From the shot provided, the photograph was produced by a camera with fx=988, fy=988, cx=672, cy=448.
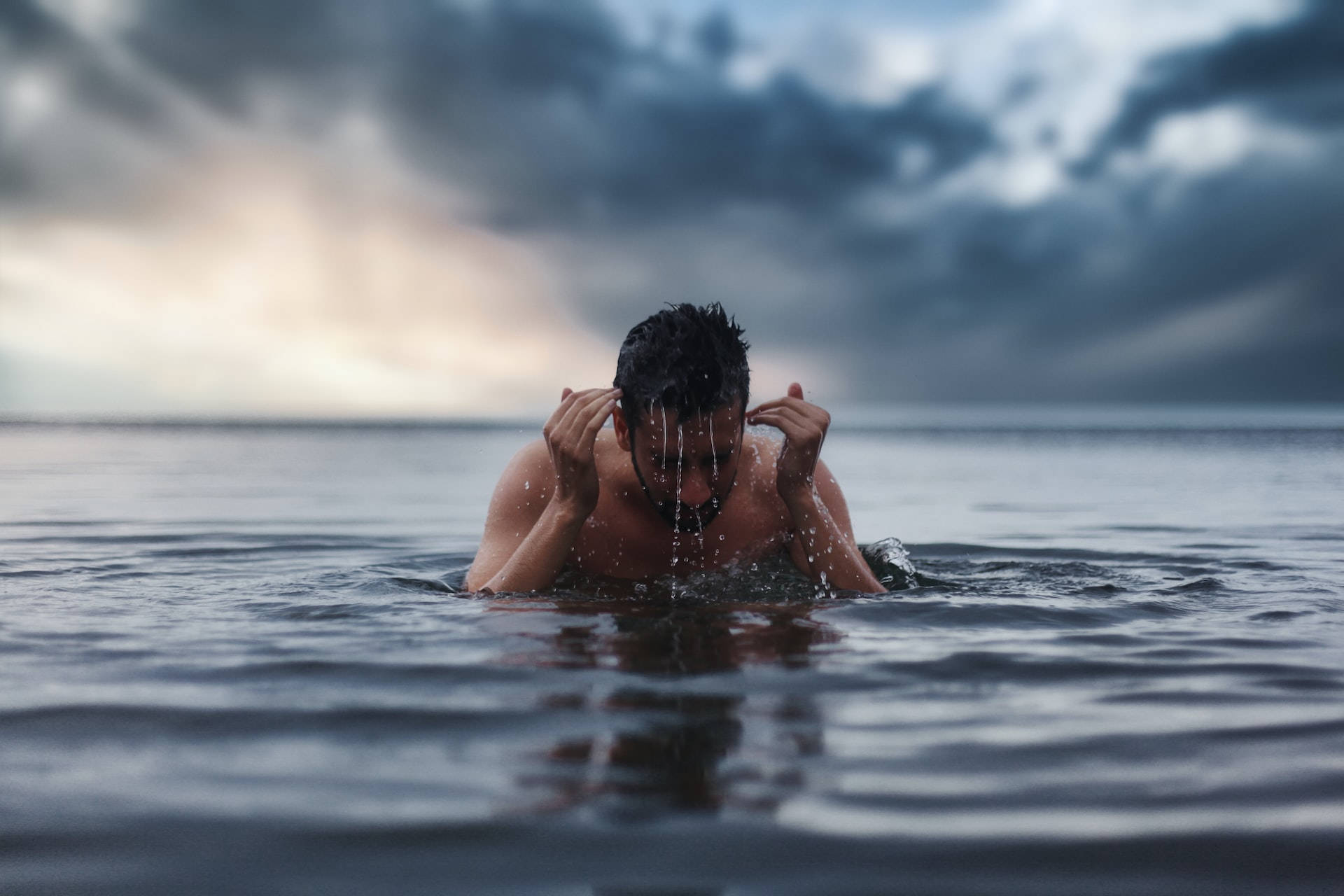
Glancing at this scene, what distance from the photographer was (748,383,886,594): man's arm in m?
4.31

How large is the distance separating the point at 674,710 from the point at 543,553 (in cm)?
194

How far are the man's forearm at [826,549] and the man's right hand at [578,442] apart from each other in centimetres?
94

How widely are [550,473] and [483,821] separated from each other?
3148mm

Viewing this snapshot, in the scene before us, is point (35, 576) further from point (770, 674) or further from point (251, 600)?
point (770, 674)

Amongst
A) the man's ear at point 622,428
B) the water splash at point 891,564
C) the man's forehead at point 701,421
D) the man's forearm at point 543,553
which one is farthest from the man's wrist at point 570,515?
the water splash at point 891,564

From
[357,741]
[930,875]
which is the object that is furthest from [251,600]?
[930,875]

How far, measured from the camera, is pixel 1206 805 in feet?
6.56

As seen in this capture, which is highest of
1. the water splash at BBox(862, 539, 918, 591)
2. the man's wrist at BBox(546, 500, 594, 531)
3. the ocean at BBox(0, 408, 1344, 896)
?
the man's wrist at BBox(546, 500, 594, 531)

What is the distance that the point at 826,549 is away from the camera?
4.58 m

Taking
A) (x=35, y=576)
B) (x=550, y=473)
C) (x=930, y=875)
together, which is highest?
(x=550, y=473)

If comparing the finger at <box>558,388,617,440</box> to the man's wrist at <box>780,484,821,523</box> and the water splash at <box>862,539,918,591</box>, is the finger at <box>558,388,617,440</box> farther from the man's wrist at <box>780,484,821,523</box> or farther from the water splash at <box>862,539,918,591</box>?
the water splash at <box>862,539,918,591</box>

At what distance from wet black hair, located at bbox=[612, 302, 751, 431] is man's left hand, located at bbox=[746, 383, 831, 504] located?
17cm

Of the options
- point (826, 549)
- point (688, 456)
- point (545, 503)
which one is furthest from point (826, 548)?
point (545, 503)

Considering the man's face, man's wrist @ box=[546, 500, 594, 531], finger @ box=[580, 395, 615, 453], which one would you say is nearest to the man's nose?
the man's face
